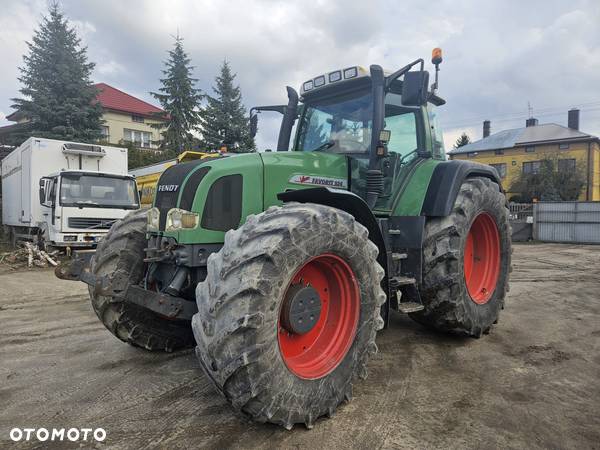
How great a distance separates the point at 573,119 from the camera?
43438 mm

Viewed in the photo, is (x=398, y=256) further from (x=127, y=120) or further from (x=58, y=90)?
(x=127, y=120)

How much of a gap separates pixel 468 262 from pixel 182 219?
138 inches

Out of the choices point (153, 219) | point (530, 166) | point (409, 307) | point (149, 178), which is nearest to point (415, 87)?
point (409, 307)

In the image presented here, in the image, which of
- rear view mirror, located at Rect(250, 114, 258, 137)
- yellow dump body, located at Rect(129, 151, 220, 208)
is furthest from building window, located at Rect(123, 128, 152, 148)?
rear view mirror, located at Rect(250, 114, 258, 137)

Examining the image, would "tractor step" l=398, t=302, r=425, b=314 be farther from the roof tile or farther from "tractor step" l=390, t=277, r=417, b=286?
the roof tile

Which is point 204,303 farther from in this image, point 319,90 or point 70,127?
point 70,127

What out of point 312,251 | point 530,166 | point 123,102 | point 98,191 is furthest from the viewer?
point 530,166

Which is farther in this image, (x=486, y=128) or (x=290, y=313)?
(x=486, y=128)

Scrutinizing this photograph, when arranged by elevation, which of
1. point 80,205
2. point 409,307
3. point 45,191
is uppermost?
point 45,191

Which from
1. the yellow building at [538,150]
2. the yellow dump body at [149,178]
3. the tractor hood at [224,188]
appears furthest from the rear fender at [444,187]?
the yellow building at [538,150]

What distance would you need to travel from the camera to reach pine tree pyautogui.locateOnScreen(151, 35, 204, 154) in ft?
94.5

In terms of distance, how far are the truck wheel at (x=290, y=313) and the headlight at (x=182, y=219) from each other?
0.58 m

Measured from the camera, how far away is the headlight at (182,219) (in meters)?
3.08

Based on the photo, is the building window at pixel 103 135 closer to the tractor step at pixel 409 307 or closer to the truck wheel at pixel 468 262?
the truck wheel at pixel 468 262
